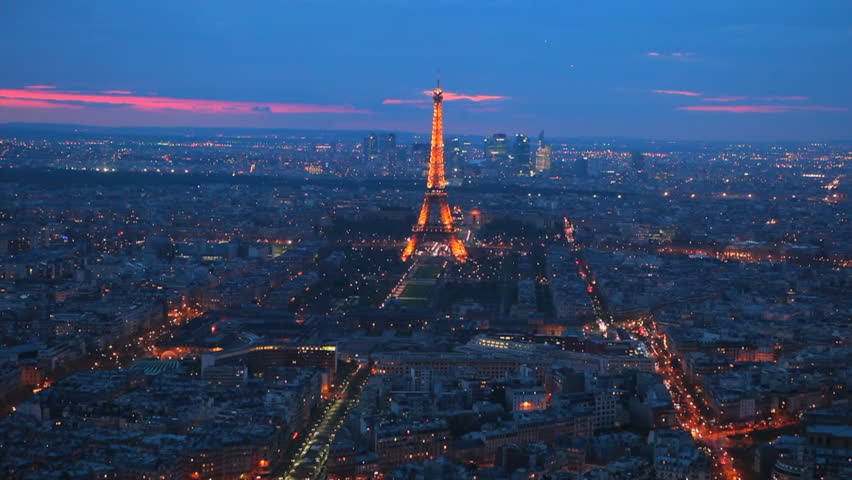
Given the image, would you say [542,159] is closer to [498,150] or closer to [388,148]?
[498,150]

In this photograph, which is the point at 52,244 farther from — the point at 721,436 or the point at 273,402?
the point at 721,436

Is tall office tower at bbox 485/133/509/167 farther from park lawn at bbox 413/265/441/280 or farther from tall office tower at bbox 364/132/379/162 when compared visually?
park lawn at bbox 413/265/441/280

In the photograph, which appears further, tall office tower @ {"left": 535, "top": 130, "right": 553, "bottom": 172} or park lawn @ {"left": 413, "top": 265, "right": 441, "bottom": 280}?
tall office tower @ {"left": 535, "top": 130, "right": 553, "bottom": 172}

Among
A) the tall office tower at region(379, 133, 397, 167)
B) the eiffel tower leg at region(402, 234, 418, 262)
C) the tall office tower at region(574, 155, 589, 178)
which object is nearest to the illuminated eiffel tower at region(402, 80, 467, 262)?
the eiffel tower leg at region(402, 234, 418, 262)

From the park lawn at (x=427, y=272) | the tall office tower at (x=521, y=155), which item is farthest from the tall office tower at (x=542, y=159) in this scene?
the park lawn at (x=427, y=272)

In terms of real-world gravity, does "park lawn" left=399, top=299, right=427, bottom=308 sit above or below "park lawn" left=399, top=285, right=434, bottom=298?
above

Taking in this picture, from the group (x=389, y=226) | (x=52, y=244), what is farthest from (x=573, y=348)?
(x=389, y=226)
